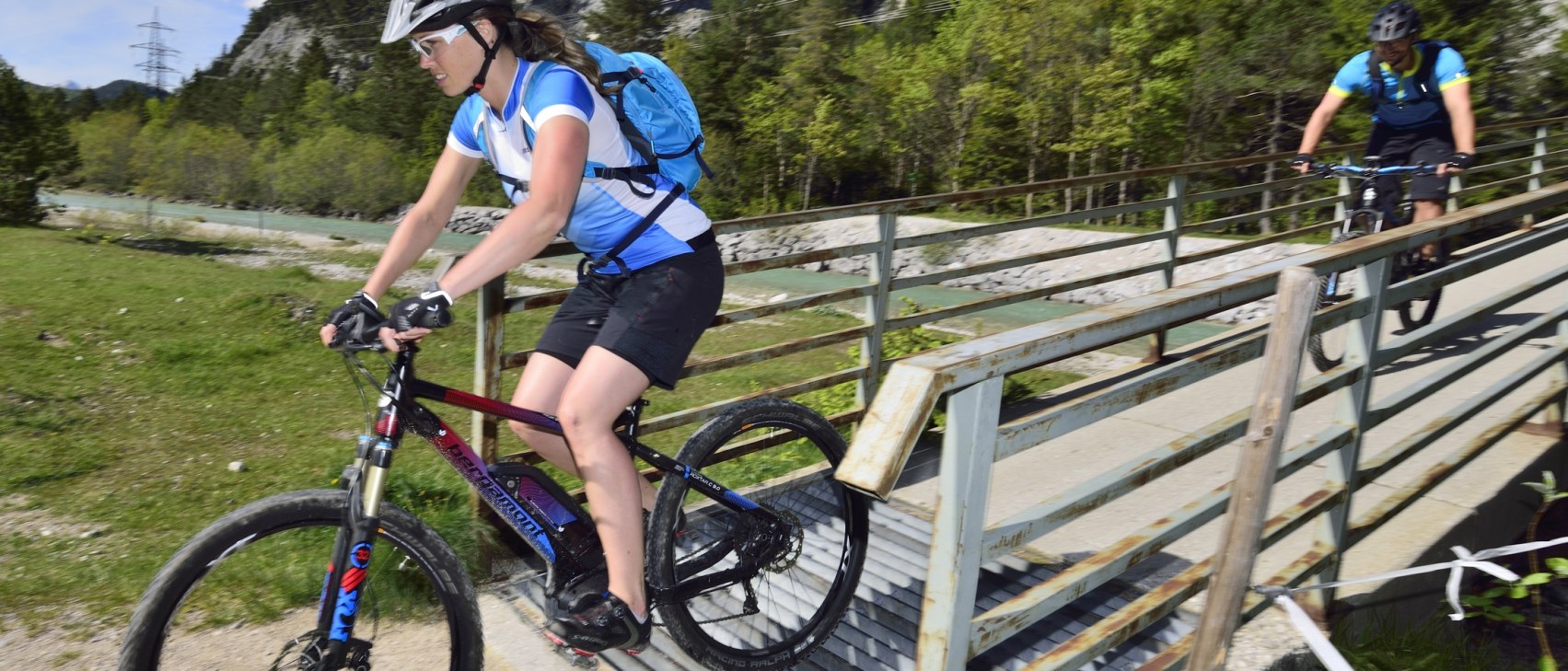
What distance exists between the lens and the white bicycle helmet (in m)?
2.59

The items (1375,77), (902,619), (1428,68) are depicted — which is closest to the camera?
(902,619)

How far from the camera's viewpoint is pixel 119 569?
4289 mm

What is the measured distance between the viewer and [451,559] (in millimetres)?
2762

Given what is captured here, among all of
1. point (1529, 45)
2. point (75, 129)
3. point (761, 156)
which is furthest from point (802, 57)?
point (75, 129)

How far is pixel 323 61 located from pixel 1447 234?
151 metres

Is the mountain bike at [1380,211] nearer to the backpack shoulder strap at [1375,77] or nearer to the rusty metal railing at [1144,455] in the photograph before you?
the backpack shoulder strap at [1375,77]

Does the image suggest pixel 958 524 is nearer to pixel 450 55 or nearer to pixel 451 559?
pixel 451 559

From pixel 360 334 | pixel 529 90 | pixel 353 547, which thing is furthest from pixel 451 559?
pixel 529 90

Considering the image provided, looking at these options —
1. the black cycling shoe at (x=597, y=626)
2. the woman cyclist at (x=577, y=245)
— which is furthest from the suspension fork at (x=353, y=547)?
the black cycling shoe at (x=597, y=626)

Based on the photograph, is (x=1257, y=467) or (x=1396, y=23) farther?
(x=1396, y=23)

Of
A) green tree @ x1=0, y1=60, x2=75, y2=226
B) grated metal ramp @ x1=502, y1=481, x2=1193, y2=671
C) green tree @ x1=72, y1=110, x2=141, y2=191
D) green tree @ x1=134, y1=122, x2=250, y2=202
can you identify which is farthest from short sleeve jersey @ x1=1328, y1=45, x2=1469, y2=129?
green tree @ x1=72, y1=110, x2=141, y2=191

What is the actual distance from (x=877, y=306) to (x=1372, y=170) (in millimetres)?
3827

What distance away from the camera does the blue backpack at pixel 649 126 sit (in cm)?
290

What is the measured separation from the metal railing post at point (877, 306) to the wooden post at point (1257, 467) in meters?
2.72
